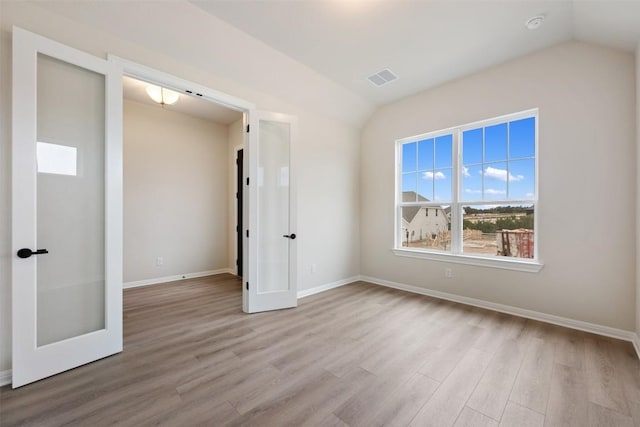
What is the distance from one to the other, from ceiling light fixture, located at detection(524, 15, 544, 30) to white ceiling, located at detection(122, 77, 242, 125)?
3.89m

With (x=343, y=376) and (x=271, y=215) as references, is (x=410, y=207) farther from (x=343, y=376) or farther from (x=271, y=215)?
(x=343, y=376)

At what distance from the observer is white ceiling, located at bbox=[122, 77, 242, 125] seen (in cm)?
370

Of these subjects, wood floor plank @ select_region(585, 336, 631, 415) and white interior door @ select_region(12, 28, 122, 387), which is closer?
wood floor plank @ select_region(585, 336, 631, 415)

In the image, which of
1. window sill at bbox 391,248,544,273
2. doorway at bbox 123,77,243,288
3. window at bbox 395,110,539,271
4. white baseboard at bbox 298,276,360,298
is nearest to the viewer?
window sill at bbox 391,248,544,273


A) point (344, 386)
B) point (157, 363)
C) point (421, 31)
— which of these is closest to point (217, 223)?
point (157, 363)

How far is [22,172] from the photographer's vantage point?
1.77 m

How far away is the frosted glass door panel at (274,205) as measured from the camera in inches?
130

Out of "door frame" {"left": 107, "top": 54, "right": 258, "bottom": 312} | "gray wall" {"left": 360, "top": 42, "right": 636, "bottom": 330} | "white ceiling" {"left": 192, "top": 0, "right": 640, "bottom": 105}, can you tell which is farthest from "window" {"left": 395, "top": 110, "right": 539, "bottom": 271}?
"door frame" {"left": 107, "top": 54, "right": 258, "bottom": 312}

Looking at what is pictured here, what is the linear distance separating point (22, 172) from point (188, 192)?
3093 millimetres

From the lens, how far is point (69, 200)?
6.64ft

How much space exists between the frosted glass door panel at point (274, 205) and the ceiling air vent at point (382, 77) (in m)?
1.34

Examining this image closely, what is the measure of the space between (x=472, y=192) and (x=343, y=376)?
113 inches

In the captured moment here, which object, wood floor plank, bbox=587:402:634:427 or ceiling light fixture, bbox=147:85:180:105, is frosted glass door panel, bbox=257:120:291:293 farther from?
wood floor plank, bbox=587:402:634:427

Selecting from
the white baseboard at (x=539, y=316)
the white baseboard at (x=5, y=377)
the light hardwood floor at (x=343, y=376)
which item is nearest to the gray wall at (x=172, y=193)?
the light hardwood floor at (x=343, y=376)
